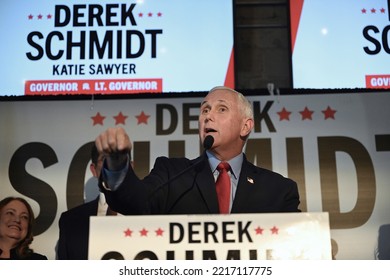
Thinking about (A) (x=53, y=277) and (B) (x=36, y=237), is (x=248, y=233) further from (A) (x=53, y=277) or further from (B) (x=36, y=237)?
(B) (x=36, y=237)

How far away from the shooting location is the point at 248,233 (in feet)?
5.43

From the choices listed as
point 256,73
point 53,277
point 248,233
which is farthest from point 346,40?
point 53,277

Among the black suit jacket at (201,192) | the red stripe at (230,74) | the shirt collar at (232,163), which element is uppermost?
the red stripe at (230,74)

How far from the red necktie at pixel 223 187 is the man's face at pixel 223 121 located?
0.23 feet

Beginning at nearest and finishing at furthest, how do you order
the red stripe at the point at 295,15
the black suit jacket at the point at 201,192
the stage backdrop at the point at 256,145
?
the black suit jacket at the point at 201,192, the stage backdrop at the point at 256,145, the red stripe at the point at 295,15

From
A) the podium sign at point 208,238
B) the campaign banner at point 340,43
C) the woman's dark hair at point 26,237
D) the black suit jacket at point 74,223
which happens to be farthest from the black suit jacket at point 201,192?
the campaign banner at point 340,43

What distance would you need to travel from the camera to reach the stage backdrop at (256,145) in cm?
268

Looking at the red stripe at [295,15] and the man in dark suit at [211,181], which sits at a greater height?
the red stripe at [295,15]

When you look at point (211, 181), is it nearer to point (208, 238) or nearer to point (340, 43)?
point (208, 238)

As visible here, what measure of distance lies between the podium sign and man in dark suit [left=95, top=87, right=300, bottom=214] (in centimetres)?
9

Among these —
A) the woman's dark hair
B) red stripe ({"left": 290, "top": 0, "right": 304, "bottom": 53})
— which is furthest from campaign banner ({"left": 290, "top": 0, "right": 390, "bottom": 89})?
the woman's dark hair

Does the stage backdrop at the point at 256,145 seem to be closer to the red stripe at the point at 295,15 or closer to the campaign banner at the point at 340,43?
the campaign banner at the point at 340,43

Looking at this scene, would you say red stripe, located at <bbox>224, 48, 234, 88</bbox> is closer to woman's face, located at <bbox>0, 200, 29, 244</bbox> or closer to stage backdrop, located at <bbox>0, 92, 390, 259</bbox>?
stage backdrop, located at <bbox>0, 92, 390, 259</bbox>

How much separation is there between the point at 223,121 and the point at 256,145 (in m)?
0.77
